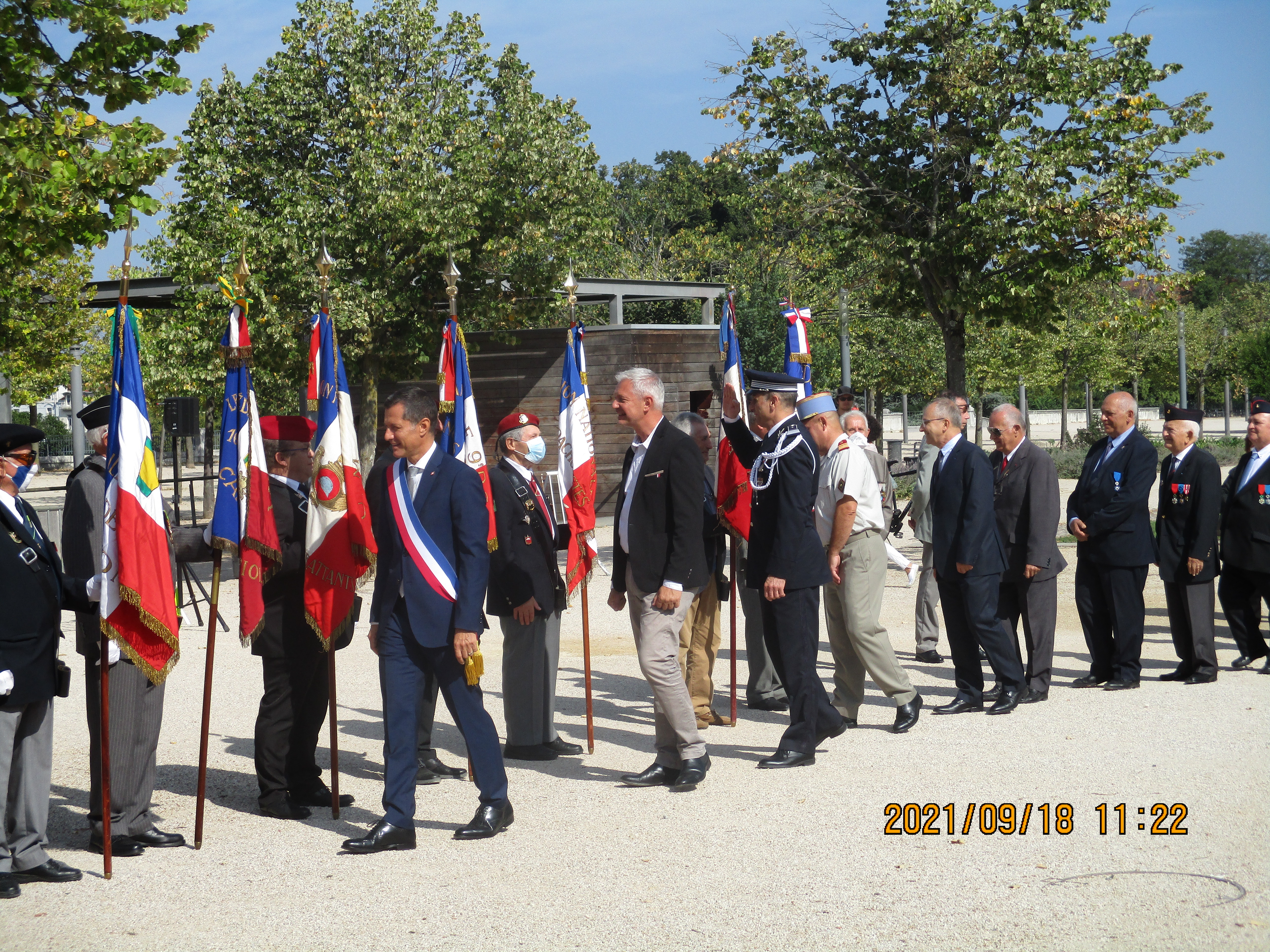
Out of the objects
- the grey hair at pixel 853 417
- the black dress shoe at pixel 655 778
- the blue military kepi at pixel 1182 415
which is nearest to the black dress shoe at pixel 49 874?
the black dress shoe at pixel 655 778

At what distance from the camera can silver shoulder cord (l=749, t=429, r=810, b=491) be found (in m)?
6.62

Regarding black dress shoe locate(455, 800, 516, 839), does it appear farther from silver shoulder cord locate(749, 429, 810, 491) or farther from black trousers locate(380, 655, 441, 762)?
silver shoulder cord locate(749, 429, 810, 491)

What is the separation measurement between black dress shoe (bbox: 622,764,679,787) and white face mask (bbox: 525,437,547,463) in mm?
1968

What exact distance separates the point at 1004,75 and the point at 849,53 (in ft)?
7.03

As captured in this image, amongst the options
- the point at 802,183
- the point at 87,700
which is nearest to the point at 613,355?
the point at 802,183

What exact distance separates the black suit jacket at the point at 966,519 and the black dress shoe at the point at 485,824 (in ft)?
12.1

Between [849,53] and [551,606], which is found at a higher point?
[849,53]

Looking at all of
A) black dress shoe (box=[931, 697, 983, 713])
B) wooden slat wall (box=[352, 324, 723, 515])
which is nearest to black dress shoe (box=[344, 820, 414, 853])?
black dress shoe (box=[931, 697, 983, 713])

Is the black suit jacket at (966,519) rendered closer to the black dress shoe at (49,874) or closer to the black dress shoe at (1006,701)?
the black dress shoe at (1006,701)

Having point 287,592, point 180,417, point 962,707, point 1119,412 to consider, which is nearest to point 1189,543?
point 1119,412

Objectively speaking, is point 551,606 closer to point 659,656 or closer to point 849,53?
point 659,656

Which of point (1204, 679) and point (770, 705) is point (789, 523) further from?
point (1204, 679)

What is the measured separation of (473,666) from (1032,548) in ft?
14.8

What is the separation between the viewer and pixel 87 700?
19.6 feet
